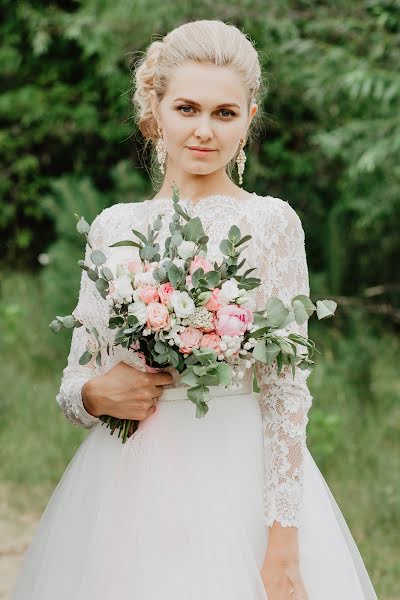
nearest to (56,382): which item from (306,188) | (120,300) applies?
(306,188)

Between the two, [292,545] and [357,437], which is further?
[357,437]

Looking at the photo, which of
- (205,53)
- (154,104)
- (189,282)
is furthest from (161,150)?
(189,282)

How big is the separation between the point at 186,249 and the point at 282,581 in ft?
2.67

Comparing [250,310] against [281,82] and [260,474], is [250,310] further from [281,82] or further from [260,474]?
[281,82]

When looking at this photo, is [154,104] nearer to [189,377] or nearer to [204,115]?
[204,115]

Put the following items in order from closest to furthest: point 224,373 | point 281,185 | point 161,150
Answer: point 224,373, point 161,150, point 281,185

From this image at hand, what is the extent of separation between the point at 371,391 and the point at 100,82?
5.01 metres

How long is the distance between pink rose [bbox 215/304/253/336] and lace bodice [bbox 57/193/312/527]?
0.22 meters

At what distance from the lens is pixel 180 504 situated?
2250 mm

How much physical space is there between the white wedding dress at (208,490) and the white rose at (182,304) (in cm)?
27

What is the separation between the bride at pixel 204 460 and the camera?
2.21m

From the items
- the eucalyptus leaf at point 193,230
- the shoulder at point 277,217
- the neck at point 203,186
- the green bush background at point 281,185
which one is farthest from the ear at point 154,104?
the green bush background at point 281,185

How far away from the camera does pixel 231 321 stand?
2.02 metres

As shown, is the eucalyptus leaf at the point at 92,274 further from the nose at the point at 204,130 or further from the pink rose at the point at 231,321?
the nose at the point at 204,130
